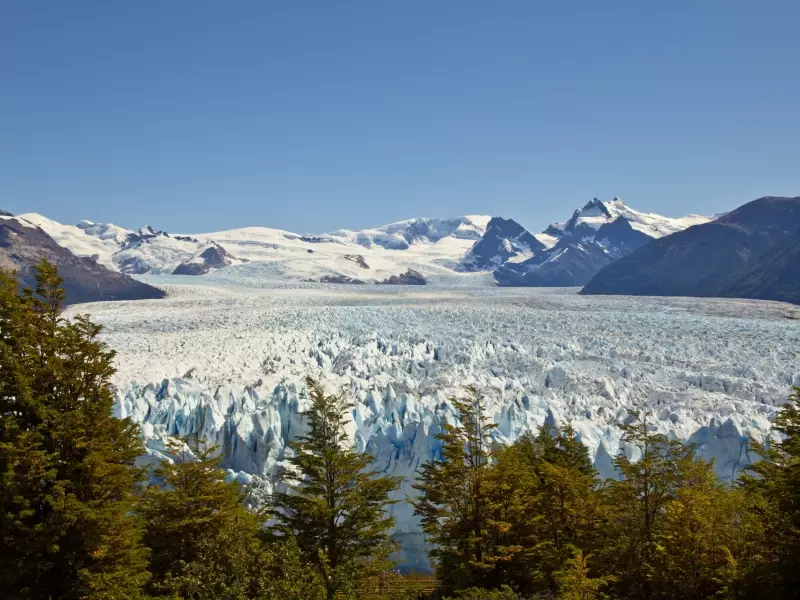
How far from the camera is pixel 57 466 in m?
10.3

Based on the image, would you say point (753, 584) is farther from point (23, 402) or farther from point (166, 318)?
point (166, 318)

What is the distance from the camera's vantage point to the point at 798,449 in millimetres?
10328

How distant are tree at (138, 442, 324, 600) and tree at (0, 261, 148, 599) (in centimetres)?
108

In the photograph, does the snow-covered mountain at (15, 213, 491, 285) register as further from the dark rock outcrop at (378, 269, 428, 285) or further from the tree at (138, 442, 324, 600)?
the tree at (138, 442, 324, 600)

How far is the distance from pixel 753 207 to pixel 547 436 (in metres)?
143

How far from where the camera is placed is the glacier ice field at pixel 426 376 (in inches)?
838

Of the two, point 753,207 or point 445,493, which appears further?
point 753,207

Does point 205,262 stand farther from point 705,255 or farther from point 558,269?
point 705,255

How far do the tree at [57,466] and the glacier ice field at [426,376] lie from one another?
9183mm

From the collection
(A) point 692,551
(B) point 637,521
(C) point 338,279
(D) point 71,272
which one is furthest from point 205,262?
(A) point 692,551

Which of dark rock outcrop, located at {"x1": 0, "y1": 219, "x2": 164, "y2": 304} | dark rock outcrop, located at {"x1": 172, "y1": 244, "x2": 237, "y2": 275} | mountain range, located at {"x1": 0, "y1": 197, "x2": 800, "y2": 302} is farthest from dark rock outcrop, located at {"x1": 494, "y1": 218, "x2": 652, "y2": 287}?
dark rock outcrop, located at {"x1": 0, "y1": 219, "x2": 164, "y2": 304}

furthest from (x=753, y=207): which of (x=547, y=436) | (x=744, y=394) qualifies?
→ (x=547, y=436)

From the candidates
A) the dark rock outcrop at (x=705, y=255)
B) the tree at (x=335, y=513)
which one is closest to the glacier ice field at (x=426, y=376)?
the tree at (x=335, y=513)

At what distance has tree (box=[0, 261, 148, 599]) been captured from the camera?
31.3ft
